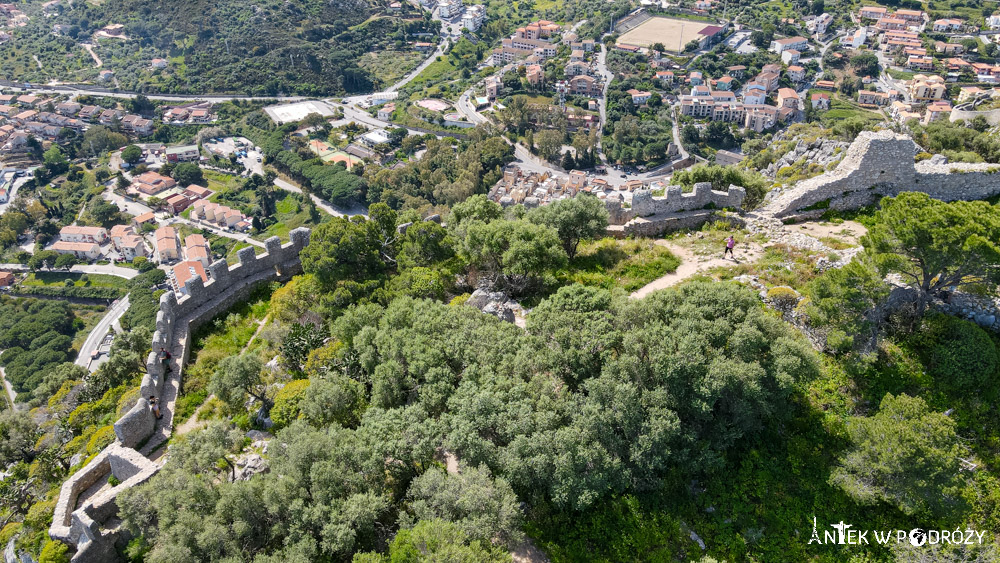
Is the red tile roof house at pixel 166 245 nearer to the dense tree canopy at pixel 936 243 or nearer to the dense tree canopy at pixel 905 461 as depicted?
the dense tree canopy at pixel 936 243

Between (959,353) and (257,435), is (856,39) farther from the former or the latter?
(257,435)

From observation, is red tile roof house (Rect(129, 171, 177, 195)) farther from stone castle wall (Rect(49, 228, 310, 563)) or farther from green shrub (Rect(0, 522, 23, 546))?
green shrub (Rect(0, 522, 23, 546))

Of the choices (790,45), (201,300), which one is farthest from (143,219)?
(790,45)

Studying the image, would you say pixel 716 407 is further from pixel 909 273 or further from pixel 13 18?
pixel 13 18

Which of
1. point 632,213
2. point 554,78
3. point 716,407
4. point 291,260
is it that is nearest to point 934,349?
point 716,407

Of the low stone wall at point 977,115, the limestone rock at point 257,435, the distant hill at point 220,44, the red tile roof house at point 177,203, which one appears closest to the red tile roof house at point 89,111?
the distant hill at point 220,44

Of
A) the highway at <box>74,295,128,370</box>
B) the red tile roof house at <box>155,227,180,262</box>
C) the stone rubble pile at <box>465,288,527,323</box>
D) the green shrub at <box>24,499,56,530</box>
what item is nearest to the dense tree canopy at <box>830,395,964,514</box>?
the stone rubble pile at <box>465,288,527,323</box>
